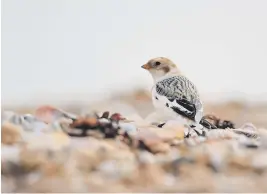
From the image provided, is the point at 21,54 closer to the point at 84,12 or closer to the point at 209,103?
the point at 84,12

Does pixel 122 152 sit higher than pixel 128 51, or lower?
lower

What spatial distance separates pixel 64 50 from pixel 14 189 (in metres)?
0.53

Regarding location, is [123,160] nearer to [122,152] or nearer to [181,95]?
[122,152]

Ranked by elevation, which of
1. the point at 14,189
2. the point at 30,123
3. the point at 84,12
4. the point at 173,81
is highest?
the point at 84,12

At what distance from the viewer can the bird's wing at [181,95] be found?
1557mm

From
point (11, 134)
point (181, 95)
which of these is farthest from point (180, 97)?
point (11, 134)

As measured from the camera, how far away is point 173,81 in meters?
1.57

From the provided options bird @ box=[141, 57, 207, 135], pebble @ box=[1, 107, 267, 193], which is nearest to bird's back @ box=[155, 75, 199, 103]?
bird @ box=[141, 57, 207, 135]

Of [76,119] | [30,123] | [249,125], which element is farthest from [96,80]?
[249,125]

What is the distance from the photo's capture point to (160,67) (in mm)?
1565

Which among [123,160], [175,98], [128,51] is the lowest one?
[123,160]

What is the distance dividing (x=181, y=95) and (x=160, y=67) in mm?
129

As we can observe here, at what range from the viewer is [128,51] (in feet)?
5.17

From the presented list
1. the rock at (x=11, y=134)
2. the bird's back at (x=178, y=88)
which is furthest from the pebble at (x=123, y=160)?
the bird's back at (x=178, y=88)
